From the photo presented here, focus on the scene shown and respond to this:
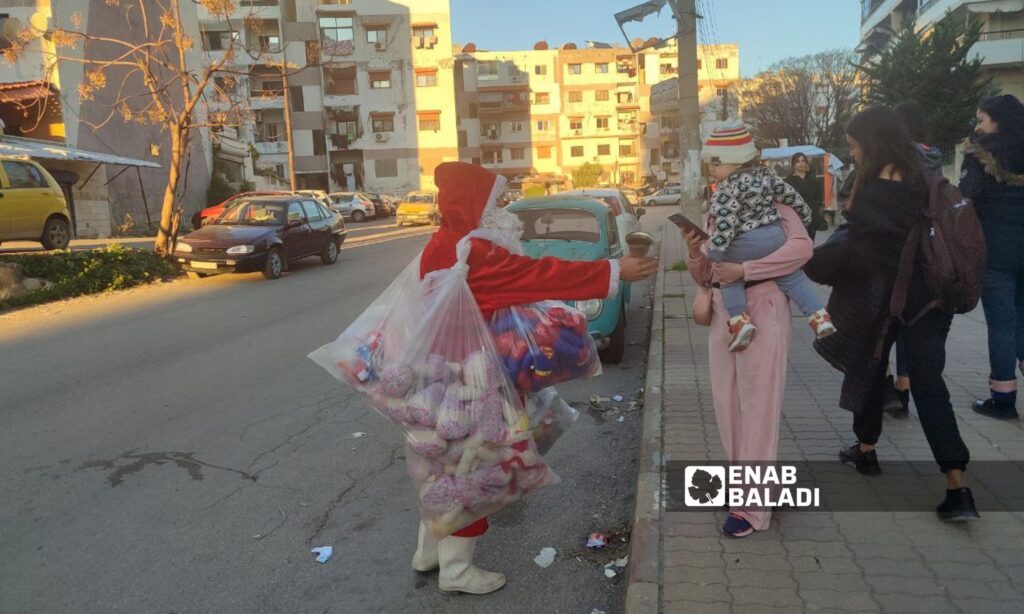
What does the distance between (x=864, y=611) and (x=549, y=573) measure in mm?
1348

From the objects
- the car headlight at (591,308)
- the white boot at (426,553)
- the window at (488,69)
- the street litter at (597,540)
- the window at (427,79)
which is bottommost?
the street litter at (597,540)

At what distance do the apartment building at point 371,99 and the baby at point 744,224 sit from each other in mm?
53436

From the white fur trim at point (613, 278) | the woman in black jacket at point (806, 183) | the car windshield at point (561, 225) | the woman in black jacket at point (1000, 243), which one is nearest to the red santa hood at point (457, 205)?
the white fur trim at point (613, 278)

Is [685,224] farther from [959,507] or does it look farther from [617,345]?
[617,345]

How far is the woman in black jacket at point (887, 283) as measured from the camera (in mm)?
3408

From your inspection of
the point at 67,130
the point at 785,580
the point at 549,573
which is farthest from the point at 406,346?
the point at 67,130

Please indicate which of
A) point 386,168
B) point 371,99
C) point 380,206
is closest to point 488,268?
point 380,206

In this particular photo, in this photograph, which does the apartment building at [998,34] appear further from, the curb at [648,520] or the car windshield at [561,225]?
the curb at [648,520]

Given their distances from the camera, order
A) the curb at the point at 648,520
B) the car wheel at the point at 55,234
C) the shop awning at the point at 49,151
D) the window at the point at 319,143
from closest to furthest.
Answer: the curb at the point at 648,520 < the car wheel at the point at 55,234 < the shop awning at the point at 49,151 < the window at the point at 319,143

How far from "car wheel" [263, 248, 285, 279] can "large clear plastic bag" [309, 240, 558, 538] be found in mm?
12356

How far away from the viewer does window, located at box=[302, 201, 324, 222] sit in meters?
16.9

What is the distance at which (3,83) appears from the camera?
23.4 metres

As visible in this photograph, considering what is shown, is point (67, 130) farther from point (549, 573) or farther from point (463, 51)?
point (463, 51)

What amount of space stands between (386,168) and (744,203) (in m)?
55.3
